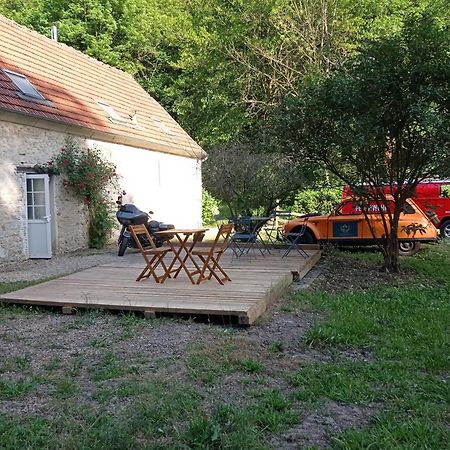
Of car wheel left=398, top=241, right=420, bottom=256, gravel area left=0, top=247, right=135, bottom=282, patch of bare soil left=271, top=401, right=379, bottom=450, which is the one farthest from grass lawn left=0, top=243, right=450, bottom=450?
car wheel left=398, top=241, right=420, bottom=256

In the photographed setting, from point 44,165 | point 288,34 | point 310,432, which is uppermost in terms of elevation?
point 288,34

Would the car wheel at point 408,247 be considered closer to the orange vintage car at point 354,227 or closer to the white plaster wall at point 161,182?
the orange vintage car at point 354,227

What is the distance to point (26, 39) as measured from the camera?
49.6ft

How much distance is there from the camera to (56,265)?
10.9 meters

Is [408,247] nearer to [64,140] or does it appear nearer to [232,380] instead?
[64,140]

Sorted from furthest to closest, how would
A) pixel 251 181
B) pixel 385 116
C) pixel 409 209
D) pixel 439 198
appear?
pixel 439 198 → pixel 251 181 → pixel 409 209 → pixel 385 116

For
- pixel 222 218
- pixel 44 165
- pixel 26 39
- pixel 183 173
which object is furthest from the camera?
pixel 222 218

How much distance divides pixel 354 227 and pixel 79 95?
891 cm

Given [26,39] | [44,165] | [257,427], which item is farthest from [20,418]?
[26,39]

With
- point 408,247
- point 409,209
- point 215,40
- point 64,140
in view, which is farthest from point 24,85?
point 215,40

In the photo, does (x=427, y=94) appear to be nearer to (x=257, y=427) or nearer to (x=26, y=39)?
(x=257, y=427)

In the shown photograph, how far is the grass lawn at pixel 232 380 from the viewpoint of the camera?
3.16m

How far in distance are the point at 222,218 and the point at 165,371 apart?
2127 centimetres

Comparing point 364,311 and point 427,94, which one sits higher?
point 427,94
